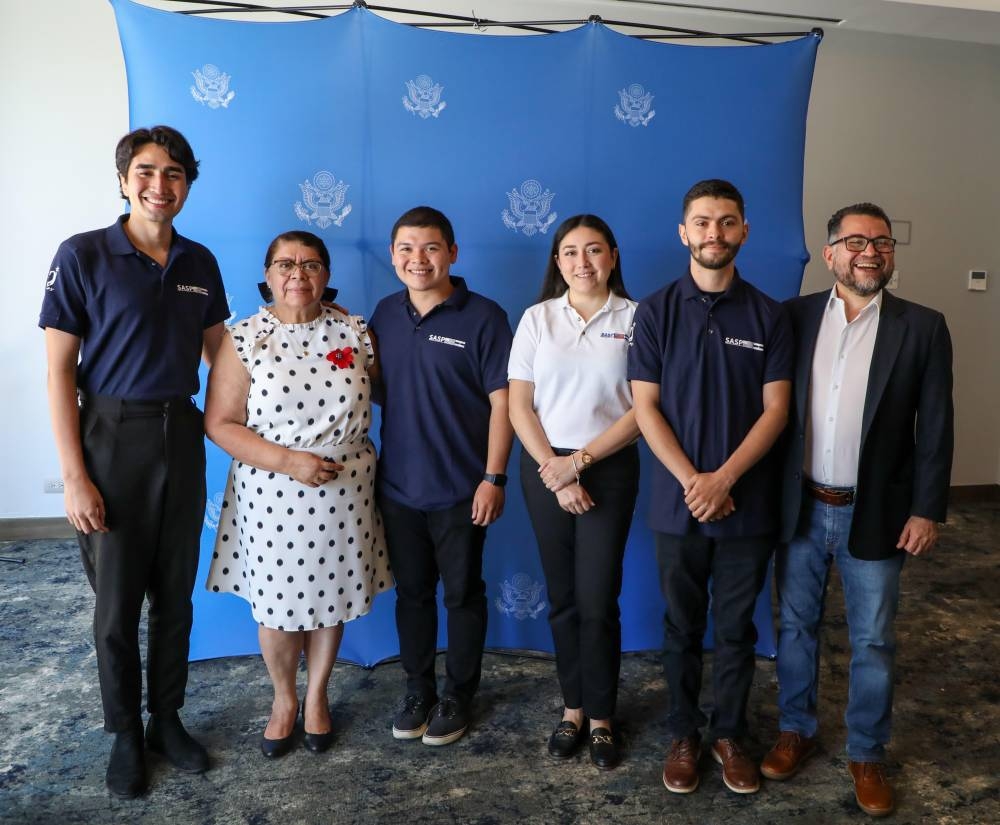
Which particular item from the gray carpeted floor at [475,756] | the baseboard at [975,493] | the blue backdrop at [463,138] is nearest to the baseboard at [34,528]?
the gray carpeted floor at [475,756]

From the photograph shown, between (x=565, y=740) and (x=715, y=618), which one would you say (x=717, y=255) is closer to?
(x=715, y=618)

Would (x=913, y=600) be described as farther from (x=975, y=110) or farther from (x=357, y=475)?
(x=975, y=110)

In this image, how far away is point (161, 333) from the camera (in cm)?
217

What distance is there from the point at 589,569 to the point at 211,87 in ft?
6.79

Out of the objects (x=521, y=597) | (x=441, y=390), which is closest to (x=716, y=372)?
(x=441, y=390)

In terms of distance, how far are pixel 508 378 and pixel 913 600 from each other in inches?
101

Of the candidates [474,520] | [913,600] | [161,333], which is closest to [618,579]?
[474,520]

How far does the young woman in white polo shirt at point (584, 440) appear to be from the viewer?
7.40ft

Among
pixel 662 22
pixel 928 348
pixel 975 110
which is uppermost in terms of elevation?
pixel 662 22

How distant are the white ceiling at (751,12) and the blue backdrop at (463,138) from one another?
1493mm

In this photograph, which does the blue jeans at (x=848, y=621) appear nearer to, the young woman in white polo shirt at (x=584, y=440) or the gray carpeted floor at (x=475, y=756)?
the gray carpeted floor at (x=475, y=756)

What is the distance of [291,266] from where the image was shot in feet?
7.44

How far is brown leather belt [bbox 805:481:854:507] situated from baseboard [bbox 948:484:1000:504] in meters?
3.90

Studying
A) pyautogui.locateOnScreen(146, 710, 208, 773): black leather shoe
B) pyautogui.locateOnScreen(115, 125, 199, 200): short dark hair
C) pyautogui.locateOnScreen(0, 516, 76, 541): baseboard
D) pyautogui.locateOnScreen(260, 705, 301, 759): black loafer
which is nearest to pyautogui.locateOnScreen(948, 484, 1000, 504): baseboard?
pyautogui.locateOnScreen(260, 705, 301, 759): black loafer
